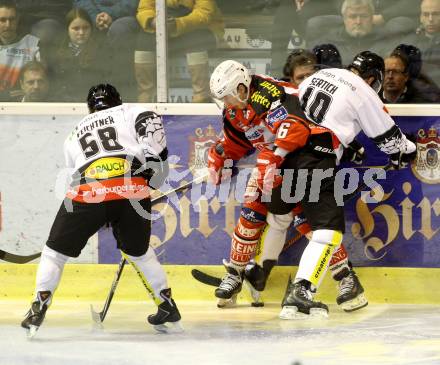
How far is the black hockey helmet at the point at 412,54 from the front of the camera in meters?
5.85

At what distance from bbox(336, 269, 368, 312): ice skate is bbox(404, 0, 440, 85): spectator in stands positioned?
1138 mm

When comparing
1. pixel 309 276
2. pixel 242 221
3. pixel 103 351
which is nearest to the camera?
pixel 103 351

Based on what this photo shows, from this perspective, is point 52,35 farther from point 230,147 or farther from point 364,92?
point 364,92

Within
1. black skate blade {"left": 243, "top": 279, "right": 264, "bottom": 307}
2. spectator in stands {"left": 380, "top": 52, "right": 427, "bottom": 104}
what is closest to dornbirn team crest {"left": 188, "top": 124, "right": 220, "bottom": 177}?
black skate blade {"left": 243, "top": 279, "right": 264, "bottom": 307}

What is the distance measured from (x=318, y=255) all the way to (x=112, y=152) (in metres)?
1.08

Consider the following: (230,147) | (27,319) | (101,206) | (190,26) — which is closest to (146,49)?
(190,26)

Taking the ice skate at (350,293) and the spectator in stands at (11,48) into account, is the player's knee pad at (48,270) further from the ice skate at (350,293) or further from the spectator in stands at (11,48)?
the ice skate at (350,293)

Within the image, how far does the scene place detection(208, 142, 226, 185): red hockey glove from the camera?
590 cm

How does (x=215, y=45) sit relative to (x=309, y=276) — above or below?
above

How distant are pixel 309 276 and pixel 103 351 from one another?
1.06 meters

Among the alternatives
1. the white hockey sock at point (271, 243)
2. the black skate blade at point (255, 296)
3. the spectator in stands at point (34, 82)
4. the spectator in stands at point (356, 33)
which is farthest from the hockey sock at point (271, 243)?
the spectator in stands at point (34, 82)

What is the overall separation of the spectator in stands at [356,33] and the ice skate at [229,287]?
1.22 m

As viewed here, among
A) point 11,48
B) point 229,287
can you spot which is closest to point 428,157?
point 229,287

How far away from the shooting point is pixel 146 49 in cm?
601
